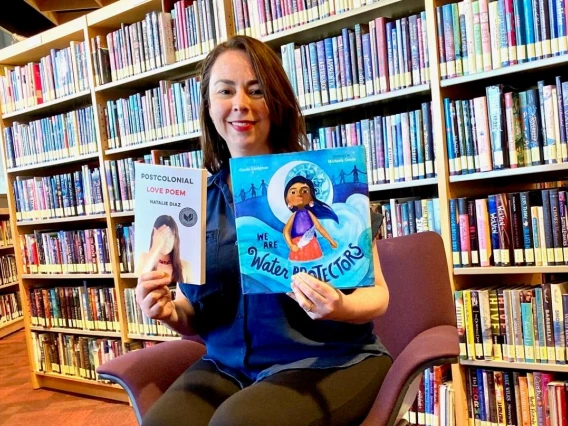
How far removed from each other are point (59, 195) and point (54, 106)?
58 centimetres

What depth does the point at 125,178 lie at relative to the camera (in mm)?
2949

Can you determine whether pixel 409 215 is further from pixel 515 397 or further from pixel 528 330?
pixel 515 397

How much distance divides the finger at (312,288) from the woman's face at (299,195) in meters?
0.15

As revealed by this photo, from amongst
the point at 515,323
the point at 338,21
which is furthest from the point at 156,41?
the point at 515,323

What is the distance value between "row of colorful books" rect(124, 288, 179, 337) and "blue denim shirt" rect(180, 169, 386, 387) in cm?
165

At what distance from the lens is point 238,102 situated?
1228 millimetres

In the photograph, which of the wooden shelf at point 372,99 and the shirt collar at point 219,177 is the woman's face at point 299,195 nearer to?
the shirt collar at point 219,177

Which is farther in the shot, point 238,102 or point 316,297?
point 238,102

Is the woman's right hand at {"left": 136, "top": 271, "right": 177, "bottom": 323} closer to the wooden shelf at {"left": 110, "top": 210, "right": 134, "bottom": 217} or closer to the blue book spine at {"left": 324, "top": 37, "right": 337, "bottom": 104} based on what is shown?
the blue book spine at {"left": 324, "top": 37, "right": 337, "bottom": 104}

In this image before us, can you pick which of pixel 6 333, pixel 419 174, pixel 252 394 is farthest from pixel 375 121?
pixel 6 333

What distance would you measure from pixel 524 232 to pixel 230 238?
1207 mm

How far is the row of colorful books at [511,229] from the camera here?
6.15ft

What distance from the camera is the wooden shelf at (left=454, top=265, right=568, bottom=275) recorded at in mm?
1869

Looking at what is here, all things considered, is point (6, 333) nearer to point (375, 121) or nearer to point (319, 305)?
point (375, 121)
